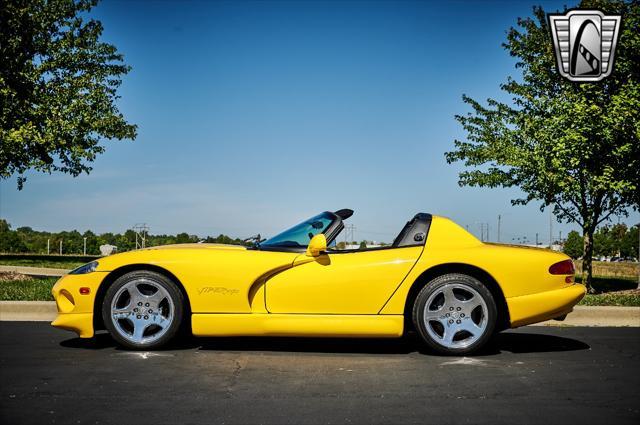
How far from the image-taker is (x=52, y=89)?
18719 mm

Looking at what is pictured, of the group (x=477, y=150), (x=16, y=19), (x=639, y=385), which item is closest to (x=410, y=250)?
(x=639, y=385)

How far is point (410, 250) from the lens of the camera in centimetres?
588

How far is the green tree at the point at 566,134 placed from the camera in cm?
1534

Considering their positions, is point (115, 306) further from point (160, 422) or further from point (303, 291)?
point (160, 422)

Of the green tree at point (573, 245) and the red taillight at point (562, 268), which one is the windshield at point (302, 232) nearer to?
the red taillight at point (562, 268)

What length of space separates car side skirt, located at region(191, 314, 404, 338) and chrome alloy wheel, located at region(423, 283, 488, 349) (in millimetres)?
292

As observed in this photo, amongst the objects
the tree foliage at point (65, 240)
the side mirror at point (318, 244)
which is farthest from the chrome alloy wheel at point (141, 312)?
the tree foliage at point (65, 240)

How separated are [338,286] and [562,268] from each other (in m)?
2.06

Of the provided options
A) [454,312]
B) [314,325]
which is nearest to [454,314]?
[454,312]

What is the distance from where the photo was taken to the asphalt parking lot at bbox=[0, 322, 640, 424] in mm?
3766

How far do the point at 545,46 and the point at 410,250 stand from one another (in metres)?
13.8

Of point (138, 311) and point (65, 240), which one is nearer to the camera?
point (138, 311)

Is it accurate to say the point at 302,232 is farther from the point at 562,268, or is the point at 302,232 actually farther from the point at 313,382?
the point at 562,268

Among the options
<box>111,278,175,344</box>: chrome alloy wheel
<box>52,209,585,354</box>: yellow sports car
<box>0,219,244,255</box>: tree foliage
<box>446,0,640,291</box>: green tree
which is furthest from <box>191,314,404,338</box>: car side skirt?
<box>0,219,244,255</box>: tree foliage
